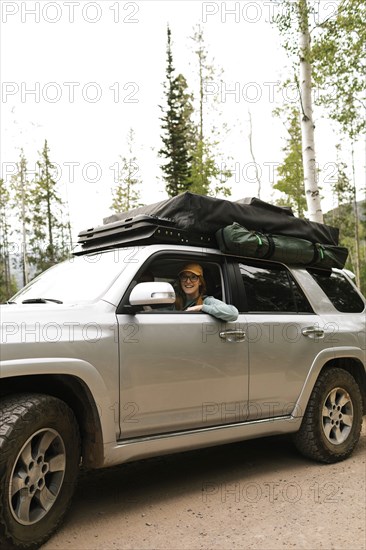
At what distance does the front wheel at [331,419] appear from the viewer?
15.7 ft

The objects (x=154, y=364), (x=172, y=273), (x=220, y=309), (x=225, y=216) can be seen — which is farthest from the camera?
(x=225, y=216)

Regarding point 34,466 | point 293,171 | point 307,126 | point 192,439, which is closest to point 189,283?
point 192,439

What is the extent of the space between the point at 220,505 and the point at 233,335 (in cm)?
125

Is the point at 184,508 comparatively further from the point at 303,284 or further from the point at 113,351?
the point at 303,284

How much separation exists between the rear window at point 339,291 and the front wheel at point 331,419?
2.33ft

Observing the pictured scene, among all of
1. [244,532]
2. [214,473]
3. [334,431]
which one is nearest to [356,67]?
[334,431]

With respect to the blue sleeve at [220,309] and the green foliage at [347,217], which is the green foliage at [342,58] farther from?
the green foliage at [347,217]

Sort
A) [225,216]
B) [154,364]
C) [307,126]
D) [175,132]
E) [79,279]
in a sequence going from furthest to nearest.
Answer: [175,132]
[307,126]
[225,216]
[79,279]
[154,364]

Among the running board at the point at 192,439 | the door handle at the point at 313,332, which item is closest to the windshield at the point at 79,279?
the running board at the point at 192,439

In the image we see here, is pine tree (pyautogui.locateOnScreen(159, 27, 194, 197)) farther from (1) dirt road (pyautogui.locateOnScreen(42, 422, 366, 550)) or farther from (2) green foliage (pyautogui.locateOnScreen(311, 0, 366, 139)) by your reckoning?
(1) dirt road (pyautogui.locateOnScreen(42, 422, 366, 550))

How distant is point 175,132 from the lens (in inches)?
1304

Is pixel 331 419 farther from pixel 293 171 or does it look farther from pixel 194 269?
pixel 293 171

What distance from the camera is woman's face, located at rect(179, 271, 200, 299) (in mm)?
4336

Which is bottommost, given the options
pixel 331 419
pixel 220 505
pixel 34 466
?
pixel 220 505
